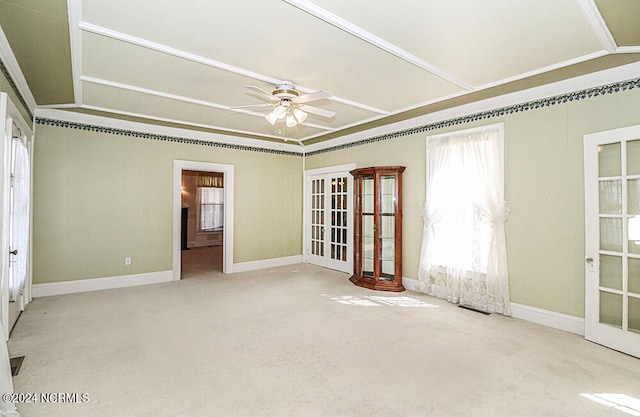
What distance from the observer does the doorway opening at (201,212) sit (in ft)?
33.2

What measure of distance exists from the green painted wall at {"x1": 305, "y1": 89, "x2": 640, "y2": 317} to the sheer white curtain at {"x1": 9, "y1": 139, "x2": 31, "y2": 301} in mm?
5414

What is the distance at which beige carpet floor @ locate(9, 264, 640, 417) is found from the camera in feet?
6.96

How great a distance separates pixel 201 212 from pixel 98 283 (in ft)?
18.8

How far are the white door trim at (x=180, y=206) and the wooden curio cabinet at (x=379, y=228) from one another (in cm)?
254

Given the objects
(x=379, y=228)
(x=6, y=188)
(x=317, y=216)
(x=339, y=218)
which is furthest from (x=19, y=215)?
(x=317, y=216)

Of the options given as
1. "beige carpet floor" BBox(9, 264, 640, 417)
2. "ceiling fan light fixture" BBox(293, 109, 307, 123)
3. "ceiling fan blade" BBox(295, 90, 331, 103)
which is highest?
"ceiling fan blade" BBox(295, 90, 331, 103)

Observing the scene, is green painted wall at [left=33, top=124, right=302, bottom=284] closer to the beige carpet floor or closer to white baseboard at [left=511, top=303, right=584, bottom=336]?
the beige carpet floor

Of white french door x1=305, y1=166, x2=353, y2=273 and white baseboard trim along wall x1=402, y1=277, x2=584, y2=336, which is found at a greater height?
white french door x1=305, y1=166, x2=353, y2=273

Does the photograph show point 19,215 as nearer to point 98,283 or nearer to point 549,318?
point 98,283

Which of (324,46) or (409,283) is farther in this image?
(409,283)

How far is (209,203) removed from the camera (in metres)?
10.8

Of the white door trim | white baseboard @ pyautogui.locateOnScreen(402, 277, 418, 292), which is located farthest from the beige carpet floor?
the white door trim

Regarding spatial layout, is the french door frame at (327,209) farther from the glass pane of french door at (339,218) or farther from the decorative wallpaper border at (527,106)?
the decorative wallpaper border at (527,106)

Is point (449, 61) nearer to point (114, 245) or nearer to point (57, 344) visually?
point (57, 344)
